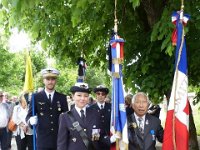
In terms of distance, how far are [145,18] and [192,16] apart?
193 cm

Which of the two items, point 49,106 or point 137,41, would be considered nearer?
point 49,106

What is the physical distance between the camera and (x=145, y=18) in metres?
9.30

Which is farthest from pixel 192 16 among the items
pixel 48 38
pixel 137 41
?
pixel 48 38

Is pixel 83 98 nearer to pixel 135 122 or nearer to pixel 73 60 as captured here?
pixel 135 122

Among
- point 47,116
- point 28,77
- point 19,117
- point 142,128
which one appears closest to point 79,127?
point 142,128

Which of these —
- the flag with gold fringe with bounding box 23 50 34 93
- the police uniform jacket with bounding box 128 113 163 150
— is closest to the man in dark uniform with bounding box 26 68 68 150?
the flag with gold fringe with bounding box 23 50 34 93

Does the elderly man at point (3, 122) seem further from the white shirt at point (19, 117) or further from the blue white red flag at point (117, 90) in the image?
the blue white red flag at point (117, 90)

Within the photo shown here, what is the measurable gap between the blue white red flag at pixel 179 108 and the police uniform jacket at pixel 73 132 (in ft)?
3.09

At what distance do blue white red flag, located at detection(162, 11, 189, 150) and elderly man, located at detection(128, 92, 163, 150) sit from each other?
18cm

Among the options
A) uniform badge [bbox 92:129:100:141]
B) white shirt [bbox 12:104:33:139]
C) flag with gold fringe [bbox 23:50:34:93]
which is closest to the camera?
uniform badge [bbox 92:129:100:141]

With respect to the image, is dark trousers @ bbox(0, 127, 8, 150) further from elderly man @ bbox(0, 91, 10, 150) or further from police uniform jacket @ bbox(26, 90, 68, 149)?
police uniform jacket @ bbox(26, 90, 68, 149)

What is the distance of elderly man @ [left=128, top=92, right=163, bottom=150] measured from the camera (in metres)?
5.59

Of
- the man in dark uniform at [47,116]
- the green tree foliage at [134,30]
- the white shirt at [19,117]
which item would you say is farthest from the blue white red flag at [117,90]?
the white shirt at [19,117]

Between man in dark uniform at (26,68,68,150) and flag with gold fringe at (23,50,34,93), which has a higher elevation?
flag with gold fringe at (23,50,34,93)
